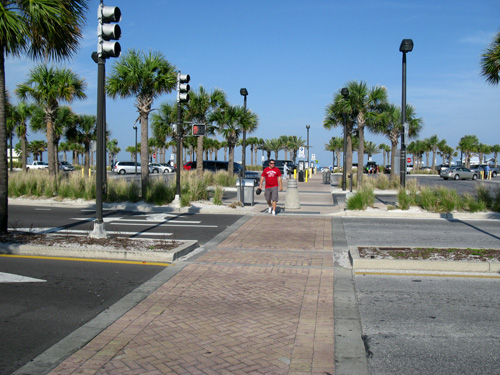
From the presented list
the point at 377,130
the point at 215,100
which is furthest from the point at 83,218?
the point at 377,130

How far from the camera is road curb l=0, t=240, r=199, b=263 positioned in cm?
859

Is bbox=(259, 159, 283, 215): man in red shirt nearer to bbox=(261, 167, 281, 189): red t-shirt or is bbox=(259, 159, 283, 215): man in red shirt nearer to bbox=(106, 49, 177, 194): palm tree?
bbox=(261, 167, 281, 189): red t-shirt

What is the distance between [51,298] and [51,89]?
24.7 m

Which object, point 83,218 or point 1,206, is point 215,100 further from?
point 1,206

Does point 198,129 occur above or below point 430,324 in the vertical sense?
above

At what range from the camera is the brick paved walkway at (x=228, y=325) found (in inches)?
169

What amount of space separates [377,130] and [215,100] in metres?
11.7

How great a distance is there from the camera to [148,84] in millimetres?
23031

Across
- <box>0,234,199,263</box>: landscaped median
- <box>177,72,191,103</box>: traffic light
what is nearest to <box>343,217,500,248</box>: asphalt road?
<box>0,234,199,263</box>: landscaped median

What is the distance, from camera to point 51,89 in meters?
28.3

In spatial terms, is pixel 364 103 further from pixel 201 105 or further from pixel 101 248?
pixel 101 248

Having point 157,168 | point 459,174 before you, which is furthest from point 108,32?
point 157,168

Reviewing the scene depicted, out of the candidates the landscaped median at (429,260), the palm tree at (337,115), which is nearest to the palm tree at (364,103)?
the palm tree at (337,115)

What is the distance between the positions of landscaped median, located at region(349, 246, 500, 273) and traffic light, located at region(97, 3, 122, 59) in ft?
18.9
